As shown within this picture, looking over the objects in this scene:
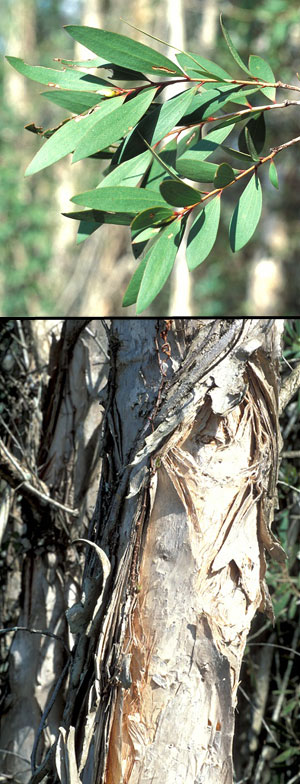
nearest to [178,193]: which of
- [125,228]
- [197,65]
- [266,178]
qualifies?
[197,65]

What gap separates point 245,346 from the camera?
23.8 inches

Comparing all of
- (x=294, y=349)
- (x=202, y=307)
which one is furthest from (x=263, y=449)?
(x=202, y=307)

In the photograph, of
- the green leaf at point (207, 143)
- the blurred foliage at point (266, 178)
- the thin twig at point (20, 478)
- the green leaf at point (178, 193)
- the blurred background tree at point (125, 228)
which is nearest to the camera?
the green leaf at point (178, 193)

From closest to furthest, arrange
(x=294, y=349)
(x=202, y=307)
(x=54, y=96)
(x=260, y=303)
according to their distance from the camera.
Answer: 1. (x=54, y=96)
2. (x=294, y=349)
3. (x=260, y=303)
4. (x=202, y=307)

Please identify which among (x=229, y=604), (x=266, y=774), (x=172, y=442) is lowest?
(x=266, y=774)

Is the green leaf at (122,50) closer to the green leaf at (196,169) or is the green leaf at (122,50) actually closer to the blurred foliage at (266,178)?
the green leaf at (196,169)

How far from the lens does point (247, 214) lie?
629 millimetres

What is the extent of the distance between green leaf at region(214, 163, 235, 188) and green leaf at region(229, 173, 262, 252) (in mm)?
56

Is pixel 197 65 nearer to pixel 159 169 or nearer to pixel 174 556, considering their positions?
pixel 159 169

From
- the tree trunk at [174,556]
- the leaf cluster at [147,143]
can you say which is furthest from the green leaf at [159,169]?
the tree trunk at [174,556]

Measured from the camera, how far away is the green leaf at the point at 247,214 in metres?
0.63

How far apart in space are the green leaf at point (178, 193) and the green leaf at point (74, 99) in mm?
103

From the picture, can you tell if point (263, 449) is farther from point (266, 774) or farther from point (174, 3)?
point (174, 3)

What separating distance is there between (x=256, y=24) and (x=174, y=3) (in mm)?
438
